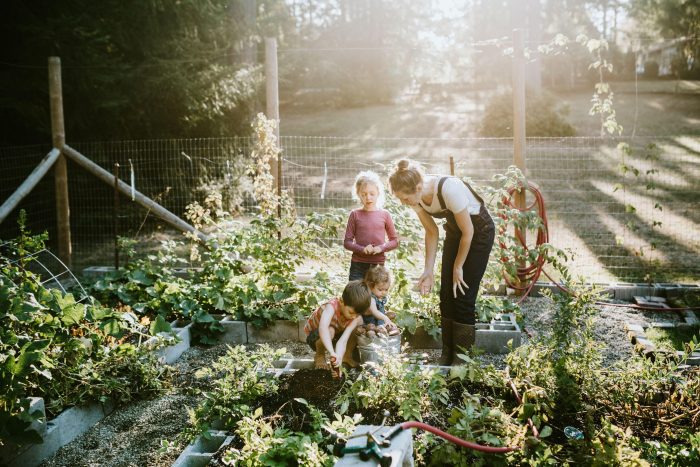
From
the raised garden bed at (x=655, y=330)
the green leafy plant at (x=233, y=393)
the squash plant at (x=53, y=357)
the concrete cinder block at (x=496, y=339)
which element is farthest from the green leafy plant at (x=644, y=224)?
the squash plant at (x=53, y=357)

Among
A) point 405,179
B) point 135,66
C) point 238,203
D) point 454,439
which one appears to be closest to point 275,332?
point 405,179

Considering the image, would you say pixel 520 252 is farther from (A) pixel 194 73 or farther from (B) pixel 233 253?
Result: (A) pixel 194 73

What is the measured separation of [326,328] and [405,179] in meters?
1.04

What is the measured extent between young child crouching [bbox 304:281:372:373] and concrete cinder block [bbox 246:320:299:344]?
0.95 m

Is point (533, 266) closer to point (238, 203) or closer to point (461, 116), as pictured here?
point (238, 203)

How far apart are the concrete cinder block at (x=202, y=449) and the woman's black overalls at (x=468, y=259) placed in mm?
1642

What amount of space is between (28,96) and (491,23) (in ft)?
71.9

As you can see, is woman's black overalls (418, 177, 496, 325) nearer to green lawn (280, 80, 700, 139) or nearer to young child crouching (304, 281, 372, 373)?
young child crouching (304, 281, 372, 373)

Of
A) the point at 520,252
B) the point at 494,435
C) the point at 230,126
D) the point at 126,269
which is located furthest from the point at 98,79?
the point at 494,435

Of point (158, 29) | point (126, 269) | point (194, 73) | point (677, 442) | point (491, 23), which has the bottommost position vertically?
point (677, 442)

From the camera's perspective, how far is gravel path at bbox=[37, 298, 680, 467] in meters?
3.38

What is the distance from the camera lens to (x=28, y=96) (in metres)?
8.27

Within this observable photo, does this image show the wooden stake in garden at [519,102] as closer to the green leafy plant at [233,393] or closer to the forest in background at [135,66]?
the forest in background at [135,66]

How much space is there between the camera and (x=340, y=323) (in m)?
4.06
